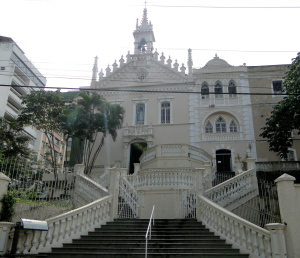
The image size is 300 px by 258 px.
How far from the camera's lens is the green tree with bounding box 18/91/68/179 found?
840 inches

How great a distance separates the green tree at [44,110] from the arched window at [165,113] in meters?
9.80

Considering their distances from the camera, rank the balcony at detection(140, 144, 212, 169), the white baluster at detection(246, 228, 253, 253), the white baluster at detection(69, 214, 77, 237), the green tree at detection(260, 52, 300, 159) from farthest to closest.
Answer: the balcony at detection(140, 144, 212, 169) → the green tree at detection(260, 52, 300, 159) → the white baluster at detection(69, 214, 77, 237) → the white baluster at detection(246, 228, 253, 253)

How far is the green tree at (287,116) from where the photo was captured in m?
19.7

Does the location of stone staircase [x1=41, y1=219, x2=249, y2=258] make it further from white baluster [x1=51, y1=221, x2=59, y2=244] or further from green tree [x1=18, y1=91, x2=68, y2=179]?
green tree [x1=18, y1=91, x2=68, y2=179]

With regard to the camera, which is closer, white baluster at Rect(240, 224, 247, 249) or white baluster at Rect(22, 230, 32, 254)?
white baluster at Rect(22, 230, 32, 254)

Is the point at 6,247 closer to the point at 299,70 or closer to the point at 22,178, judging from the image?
the point at 22,178

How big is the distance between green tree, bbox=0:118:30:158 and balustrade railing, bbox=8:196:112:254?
1261 cm

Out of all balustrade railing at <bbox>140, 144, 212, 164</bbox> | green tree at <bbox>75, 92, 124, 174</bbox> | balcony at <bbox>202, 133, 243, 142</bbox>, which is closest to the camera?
balustrade railing at <bbox>140, 144, 212, 164</bbox>

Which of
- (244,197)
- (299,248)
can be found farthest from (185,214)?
(299,248)

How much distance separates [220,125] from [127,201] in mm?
16418

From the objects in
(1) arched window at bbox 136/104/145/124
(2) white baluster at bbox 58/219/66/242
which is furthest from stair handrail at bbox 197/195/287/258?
(1) arched window at bbox 136/104/145/124

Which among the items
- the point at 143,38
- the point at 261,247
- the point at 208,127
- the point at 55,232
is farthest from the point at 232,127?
the point at 55,232

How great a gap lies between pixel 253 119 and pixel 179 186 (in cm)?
1594

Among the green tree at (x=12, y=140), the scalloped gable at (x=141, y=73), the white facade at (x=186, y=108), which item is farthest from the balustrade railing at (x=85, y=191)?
the scalloped gable at (x=141, y=73)
